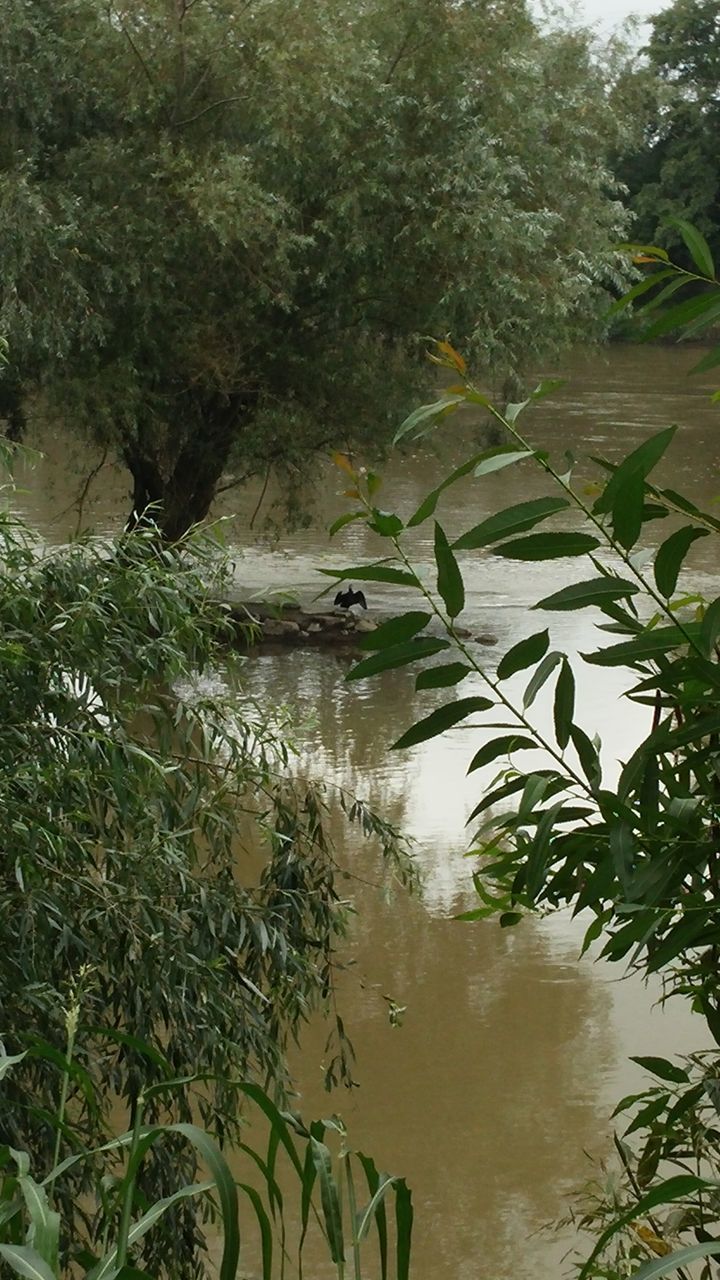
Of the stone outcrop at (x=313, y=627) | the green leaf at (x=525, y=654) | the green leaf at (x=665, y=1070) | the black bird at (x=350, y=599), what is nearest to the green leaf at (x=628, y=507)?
the green leaf at (x=525, y=654)

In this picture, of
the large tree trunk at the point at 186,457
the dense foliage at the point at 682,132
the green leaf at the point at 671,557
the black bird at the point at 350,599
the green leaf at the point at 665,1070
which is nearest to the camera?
the green leaf at the point at 671,557

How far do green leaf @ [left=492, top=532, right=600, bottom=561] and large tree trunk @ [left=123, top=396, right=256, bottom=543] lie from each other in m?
10.4

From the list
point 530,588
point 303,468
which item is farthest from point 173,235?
point 530,588

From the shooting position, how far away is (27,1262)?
85cm

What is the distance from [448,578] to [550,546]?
0.28 feet

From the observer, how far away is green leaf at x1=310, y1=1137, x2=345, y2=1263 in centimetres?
108

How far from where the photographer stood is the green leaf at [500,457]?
1.12 meters

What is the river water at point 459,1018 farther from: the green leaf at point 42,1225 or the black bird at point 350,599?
the green leaf at point 42,1225

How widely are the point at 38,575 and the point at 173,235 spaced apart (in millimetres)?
7323

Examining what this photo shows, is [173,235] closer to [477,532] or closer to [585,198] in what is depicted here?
[585,198]

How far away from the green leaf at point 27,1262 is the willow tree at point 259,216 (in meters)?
9.46

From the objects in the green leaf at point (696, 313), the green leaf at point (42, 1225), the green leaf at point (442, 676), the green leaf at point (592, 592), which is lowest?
the green leaf at point (42, 1225)

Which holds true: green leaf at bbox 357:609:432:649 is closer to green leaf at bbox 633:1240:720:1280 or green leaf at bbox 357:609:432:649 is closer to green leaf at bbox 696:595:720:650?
green leaf at bbox 696:595:720:650

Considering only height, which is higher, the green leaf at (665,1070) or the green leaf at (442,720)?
the green leaf at (442,720)
